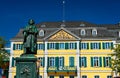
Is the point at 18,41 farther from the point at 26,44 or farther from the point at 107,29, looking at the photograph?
the point at 26,44

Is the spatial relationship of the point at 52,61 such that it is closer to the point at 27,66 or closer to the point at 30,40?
the point at 30,40

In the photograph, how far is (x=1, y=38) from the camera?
56188 millimetres

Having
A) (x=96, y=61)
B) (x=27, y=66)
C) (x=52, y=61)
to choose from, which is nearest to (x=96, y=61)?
(x=96, y=61)

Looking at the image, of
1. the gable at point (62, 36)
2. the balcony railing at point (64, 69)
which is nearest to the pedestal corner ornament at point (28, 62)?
the balcony railing at point (64, 69)

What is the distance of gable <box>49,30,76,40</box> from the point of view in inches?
2089

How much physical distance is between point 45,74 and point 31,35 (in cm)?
3414

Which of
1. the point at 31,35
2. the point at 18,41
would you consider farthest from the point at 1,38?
the point at 31,35

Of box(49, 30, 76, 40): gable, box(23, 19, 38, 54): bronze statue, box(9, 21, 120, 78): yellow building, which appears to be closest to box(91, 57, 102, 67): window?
box(9, 21, 120, 78): yellow building

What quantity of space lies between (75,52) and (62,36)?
3.61 m

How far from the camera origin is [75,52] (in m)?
52.8

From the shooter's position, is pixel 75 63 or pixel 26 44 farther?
pixel 75 63

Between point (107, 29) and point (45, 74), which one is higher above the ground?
point (107, 29)

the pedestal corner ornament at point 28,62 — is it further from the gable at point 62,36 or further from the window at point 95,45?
the window at point 95,45

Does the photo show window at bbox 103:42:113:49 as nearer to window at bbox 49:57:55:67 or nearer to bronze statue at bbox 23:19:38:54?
window at bbox 49:57:55:67
